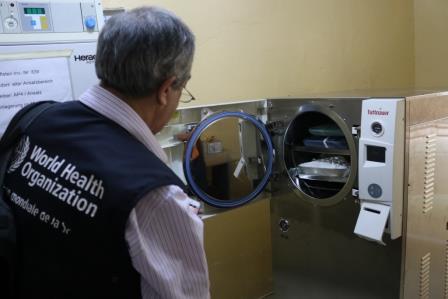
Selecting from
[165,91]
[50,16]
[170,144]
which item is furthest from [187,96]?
[165,91]

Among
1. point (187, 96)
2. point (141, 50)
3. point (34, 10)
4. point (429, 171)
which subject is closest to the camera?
point (141, 50)

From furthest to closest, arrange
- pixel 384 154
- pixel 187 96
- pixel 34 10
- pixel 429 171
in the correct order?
pixel 187 96
pixel 429 171
pixel 384 154
pixel 34 10

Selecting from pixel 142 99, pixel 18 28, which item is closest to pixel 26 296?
pixel 142 99

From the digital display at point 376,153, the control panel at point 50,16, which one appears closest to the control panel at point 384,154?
the digital display at point 376,153

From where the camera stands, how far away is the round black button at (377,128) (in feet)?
5.26

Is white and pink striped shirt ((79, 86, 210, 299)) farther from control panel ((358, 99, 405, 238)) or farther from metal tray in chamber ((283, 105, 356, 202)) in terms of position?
metal tray in chamber ((283, 105, 356, 202))

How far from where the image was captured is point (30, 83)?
1.40 m

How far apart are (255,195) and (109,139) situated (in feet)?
4.22

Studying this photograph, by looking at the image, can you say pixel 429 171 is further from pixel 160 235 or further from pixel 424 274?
pixel 160 235

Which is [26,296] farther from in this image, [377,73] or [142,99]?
[377,73]

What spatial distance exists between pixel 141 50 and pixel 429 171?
140cm

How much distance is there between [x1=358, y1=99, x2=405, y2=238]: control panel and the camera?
1.58 m

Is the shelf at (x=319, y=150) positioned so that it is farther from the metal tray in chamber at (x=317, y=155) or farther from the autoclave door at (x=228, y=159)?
the autoclave door at (x=228, y=159)

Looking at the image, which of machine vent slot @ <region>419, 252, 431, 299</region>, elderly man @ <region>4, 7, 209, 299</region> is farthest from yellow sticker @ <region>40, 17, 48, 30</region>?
machine vent slot @ <region>419, 252, 431, 299</region>
